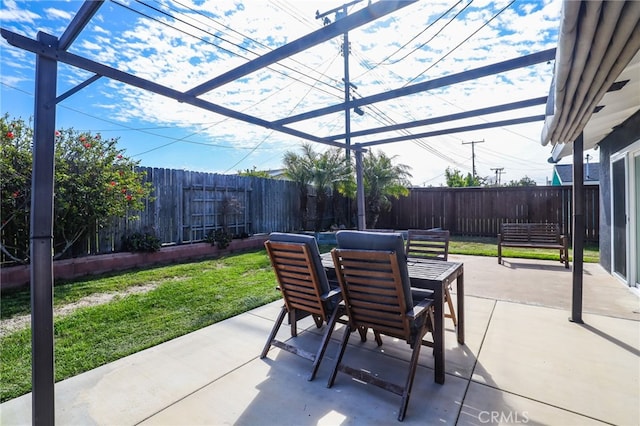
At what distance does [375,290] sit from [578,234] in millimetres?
2698

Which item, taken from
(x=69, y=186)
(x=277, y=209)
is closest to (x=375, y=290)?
(x=69, y=186)

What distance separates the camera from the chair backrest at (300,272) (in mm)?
2445

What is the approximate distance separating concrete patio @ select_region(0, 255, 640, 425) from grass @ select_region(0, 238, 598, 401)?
222 millimetres

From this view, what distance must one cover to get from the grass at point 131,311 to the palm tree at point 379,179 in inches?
228

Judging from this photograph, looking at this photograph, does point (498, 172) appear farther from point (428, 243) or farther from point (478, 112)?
point (478, 112)

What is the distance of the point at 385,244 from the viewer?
205 cm

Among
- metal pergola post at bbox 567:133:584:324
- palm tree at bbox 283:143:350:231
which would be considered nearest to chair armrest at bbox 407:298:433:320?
metal pergola post at bbox 567:133:584:324

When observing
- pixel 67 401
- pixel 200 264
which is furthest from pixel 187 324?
pixel 200 264

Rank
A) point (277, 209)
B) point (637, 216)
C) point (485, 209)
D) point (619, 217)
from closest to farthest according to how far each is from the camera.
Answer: point (637, 216), point (619, 217), point (277, 209), point (485, 209)

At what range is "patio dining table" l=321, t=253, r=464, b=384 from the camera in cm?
225

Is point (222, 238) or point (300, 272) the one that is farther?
point (222, 238)

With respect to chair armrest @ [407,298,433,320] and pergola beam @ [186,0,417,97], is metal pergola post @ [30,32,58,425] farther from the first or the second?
chair armrest @ [407,298,433,320]

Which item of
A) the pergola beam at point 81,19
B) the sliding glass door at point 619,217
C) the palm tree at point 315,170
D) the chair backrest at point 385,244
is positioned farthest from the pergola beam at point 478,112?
the palm tree at point 315,170

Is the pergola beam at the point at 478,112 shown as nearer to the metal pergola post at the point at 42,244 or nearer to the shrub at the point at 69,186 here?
the metal pergola post at the point at 42,244
